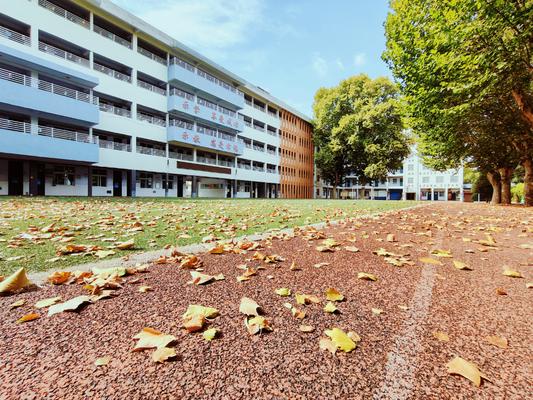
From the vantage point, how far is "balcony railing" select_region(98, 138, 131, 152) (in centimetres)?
2374

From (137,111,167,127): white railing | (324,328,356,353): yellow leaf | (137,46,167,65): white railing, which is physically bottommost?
(324,328,356,353): yellow leaf

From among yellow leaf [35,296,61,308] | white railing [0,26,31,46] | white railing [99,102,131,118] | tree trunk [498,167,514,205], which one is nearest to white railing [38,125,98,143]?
white railing [99,102,131,118]

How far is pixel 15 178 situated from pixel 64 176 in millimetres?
3123

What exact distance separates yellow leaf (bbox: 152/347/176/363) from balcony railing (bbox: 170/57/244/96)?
32.9 m

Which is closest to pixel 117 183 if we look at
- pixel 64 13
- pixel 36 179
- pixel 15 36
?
pixel 36 179

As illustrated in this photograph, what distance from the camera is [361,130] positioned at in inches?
1550

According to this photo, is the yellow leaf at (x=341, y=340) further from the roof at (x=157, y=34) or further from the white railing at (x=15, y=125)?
the roof at (x=157, y=34)

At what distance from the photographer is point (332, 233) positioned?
5.01m

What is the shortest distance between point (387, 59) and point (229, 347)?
1559cm

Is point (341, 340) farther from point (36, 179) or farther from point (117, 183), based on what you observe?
point (117, 183)

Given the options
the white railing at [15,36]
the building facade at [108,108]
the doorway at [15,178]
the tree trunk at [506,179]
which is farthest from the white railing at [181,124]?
the tree trunk at [506,179]

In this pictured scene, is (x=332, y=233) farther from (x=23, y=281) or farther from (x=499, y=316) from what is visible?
(x=23, y=281)

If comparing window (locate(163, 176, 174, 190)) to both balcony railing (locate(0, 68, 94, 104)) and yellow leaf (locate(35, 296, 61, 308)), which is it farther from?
yellow leaf (locate(35, 296, 61, 308))

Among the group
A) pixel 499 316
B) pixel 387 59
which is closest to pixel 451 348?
pixel 499 316
